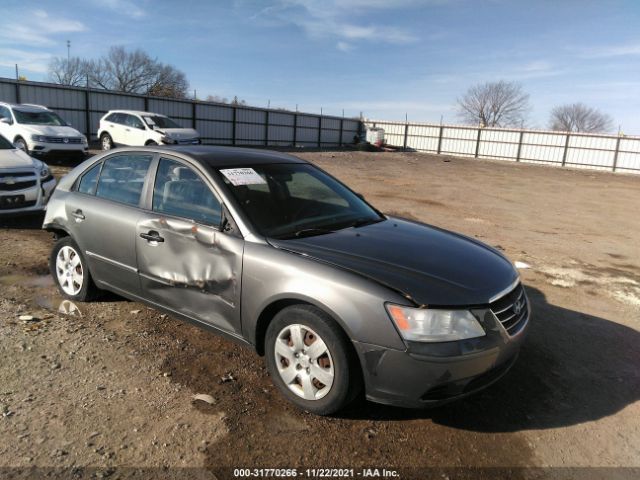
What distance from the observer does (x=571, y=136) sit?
117ft

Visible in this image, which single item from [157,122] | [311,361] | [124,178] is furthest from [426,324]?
[157,122]

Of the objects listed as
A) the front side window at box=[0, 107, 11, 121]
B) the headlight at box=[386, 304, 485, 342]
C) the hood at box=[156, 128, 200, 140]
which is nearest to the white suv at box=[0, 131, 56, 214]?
the headlight at box=[386, 304, 485, 342]

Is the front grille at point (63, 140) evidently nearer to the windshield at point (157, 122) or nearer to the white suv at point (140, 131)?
the white suv at point (140, 131)

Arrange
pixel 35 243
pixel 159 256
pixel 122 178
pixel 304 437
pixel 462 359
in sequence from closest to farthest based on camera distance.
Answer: pixel 462 359 < pixel 304 437 < pixel 159 256 < pixel 122 178 < pixel 35 243

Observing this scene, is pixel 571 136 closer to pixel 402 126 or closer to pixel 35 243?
pixel 402 126

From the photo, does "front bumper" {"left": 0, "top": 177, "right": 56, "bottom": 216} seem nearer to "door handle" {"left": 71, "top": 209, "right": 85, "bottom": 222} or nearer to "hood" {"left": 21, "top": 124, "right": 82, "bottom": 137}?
"door handle" {"left": 71, "top": 209, "right": 85, "bottom": 222}

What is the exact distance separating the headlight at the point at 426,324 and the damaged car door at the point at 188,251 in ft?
3.67

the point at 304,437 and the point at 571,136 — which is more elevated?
→ the point at 571,136

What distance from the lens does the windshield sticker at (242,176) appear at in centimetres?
355

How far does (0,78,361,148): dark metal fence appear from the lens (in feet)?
73.2

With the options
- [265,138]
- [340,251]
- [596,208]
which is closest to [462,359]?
[340,251]

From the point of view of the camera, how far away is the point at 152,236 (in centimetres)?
365

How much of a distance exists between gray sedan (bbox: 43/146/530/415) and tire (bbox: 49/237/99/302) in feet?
0.06

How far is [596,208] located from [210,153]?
1350cm
